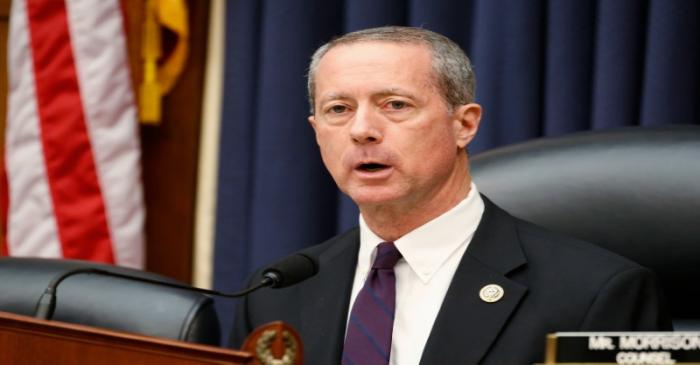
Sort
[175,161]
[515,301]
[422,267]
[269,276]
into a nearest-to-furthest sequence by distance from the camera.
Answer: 1. [269,276]
2. [515,301]
3. [422,267]
4. [175,161]

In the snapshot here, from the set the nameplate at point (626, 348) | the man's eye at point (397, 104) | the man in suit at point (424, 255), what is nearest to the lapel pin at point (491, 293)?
the man in suit at point (424, 255)

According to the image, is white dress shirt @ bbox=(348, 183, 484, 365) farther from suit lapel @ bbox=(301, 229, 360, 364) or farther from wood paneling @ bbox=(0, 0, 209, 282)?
wood paneling @ bbox=(0, 0, 209, 282)

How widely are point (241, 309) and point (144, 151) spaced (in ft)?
4.38

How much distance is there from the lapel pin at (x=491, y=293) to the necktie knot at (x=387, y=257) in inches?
6.6

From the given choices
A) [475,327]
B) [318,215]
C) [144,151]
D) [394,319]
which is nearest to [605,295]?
[475,327]

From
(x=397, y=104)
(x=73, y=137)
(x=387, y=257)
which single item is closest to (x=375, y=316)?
(x=387, y=257)

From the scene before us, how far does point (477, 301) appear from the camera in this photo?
183cm

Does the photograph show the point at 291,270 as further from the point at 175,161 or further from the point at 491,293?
the point at 175,161

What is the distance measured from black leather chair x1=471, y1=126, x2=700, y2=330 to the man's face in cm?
13

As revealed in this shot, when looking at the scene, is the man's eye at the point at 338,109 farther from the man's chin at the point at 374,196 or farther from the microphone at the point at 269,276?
the microphone at the point at 269,276

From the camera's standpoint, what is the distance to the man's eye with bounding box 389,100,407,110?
195 cm

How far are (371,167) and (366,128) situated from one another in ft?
0.22

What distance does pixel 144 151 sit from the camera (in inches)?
131

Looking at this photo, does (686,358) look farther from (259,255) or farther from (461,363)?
(259,255)
